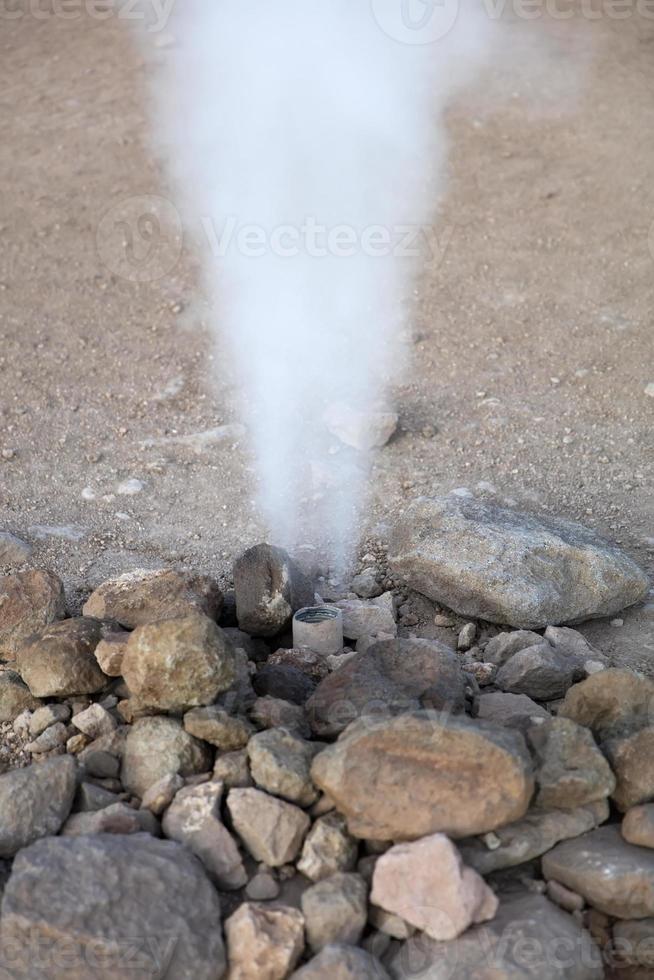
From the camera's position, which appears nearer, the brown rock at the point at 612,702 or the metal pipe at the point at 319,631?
the brown rock at the point at 612,702

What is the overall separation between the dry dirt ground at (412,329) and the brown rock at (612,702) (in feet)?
2.67

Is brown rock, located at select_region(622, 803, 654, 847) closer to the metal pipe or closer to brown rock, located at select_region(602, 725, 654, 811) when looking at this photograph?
brown rock, located at select_region(602, 725, 654, 811)

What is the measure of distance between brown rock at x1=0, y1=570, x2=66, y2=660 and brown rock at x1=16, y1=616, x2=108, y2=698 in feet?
0.86

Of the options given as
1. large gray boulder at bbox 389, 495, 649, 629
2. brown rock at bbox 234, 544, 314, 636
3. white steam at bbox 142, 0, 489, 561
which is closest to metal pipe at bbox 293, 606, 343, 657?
brown rock at bbox 234, 544, 314, 636

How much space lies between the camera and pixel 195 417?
209 inches

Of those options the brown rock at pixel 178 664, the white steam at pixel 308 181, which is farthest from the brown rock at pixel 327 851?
the white steam at pixel 308 181

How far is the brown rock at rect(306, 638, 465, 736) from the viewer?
2.91 meters

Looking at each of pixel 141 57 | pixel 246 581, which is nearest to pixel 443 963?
pixel 246 581

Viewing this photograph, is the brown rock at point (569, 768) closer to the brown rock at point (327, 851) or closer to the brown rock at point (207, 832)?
the brown rock at point (327, 851)

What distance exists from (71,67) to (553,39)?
3914 millimetres

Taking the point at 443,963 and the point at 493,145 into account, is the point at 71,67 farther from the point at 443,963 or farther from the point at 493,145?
the point at 443,963

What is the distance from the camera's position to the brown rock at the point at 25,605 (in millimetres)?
3406

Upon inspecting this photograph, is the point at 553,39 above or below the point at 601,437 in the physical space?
above

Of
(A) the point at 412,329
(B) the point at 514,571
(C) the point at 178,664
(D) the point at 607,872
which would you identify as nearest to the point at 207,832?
(C) the point at 178,664
